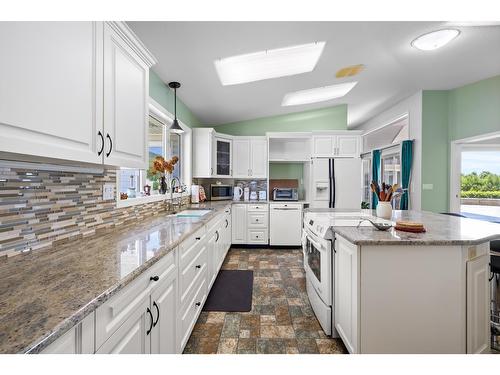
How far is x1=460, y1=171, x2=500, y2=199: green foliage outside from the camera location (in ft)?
13.2

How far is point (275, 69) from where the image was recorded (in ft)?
9.77

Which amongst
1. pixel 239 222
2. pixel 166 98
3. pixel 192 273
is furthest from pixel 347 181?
pixel 192 273

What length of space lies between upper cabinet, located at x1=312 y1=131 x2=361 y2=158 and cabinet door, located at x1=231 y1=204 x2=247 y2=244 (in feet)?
5.75

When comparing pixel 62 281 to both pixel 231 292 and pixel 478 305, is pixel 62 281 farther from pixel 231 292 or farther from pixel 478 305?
pixel 478 305

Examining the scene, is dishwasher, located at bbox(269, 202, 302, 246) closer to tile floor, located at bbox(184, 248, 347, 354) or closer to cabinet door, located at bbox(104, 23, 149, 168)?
tile floor, located at bbox(184, 248, 347, 354)

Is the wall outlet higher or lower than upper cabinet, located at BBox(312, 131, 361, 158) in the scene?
lower

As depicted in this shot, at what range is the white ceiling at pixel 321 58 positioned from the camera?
2045mm

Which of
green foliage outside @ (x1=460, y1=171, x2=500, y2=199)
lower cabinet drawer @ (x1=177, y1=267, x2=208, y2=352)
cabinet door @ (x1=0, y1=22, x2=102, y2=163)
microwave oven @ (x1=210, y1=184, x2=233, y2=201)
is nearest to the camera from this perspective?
cabinet door @ (x1=0, y1=22, x2=102, y2=163)

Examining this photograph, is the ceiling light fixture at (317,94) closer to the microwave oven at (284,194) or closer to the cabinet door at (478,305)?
the microwave oven at (284,194)

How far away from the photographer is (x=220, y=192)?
4.52 meters

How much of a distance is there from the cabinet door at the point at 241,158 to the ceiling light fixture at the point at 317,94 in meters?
1.07

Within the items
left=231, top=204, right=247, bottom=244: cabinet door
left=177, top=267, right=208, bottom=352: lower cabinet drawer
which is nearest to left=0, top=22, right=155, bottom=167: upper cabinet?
left=177, top=267, right=208, bottom=352: lower cabinet drawer
